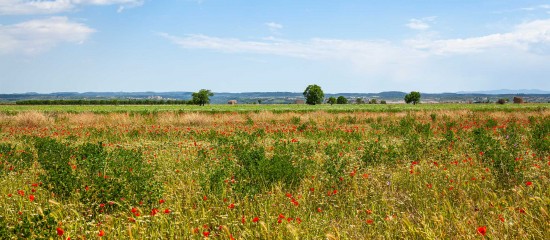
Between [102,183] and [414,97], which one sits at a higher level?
[414,97]

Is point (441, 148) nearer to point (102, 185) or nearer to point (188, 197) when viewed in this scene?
point (188, 197)

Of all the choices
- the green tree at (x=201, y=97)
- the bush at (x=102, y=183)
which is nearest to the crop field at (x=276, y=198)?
the bush at (x=102, y=183)

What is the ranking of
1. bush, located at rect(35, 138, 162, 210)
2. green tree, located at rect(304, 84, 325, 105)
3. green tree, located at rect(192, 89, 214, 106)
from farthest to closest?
green tree, located at rect(304, 84, 325, 105) → green tree, located at rect(192, 89, 214, 106) → bush, located at rect(35, 138, 162, 210)

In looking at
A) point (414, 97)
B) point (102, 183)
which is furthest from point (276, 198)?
point (414, 97)

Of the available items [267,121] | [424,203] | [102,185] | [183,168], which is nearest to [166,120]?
[267,121]

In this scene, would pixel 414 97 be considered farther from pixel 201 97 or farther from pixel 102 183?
pixel 102 183

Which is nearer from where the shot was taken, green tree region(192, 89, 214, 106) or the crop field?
the crop field

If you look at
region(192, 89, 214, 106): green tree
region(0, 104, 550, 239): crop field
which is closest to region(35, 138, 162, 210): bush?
region(0, 104, 550, 239): crop field

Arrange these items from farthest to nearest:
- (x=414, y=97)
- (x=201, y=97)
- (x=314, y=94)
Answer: (x=414, y=97)
(x=314, y=94)
(x=201, y=97)

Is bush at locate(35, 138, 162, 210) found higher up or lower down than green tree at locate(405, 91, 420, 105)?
lower down

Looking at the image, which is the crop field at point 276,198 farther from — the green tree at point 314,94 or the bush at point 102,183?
the green tree at point 314,94

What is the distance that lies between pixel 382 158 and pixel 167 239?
5899 mm

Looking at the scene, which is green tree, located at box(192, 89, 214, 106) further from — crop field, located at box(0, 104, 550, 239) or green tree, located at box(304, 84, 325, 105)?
crop field, located at box(0, 104, 550, 239)

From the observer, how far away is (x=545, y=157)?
359 inches
